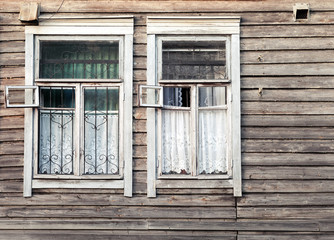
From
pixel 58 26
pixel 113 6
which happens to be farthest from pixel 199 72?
pixel 58 26

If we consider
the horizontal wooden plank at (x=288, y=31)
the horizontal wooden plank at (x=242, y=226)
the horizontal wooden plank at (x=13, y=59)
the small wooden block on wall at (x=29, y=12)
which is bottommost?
the horizontal wooden plank at (x=242, y=226)

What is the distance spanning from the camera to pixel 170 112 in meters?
5.96

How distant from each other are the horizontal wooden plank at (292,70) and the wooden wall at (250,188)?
0.04 feet

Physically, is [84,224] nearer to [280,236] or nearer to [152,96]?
[152,96]

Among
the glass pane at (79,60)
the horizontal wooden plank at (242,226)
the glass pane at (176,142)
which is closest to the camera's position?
the horizontal wooden plank at (242,226)

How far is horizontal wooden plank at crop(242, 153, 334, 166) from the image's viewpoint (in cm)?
582

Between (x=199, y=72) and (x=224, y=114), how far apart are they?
1.99ft

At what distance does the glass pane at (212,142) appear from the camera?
5.90 meters

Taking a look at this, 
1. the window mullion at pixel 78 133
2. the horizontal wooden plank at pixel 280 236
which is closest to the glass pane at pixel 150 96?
the window mullion at pixel 78 133

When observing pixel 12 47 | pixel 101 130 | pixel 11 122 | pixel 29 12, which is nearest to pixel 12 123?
pixel 11 122

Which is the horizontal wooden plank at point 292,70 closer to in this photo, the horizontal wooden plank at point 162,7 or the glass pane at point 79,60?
the horizontal wooden plank at point 162,7

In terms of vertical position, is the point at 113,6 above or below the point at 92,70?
above

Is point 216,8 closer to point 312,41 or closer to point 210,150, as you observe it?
point 312,41

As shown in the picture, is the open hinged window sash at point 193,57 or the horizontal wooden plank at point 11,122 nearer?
the horizontal wooden plank at point 11,122
